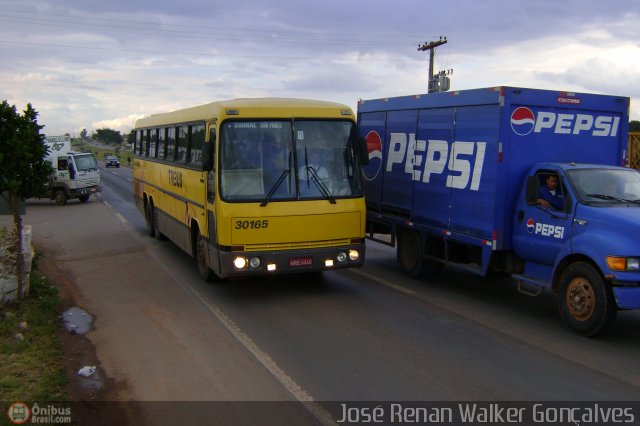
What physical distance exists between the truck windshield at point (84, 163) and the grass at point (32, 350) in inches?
791

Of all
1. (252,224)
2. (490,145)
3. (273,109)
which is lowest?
(252,224)

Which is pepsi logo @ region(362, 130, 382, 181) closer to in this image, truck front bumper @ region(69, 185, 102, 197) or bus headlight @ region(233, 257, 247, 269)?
bus headlight @ region(233, 257, 247, 269)

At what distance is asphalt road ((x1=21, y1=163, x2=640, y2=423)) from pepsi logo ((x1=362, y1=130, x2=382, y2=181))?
2.06 meters

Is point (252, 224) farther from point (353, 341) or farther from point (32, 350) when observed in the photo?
point (32, 350)

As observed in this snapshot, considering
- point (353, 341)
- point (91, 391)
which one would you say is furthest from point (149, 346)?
point (353, 341)

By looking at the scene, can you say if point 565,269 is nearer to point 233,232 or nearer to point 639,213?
point 639,213

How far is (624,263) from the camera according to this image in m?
6.76

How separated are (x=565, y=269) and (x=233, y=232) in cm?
448

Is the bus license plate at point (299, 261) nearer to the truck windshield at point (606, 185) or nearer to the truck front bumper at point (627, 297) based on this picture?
the truck windshield at point (606, 185)

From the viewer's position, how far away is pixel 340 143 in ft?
30.3

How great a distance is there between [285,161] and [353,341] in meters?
3.07

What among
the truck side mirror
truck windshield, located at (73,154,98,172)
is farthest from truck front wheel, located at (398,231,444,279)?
truck windshield, located at (73,154,98,172)

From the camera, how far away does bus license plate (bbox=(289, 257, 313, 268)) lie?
876cm

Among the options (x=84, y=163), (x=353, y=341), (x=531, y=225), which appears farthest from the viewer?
(x=84, y=163)
